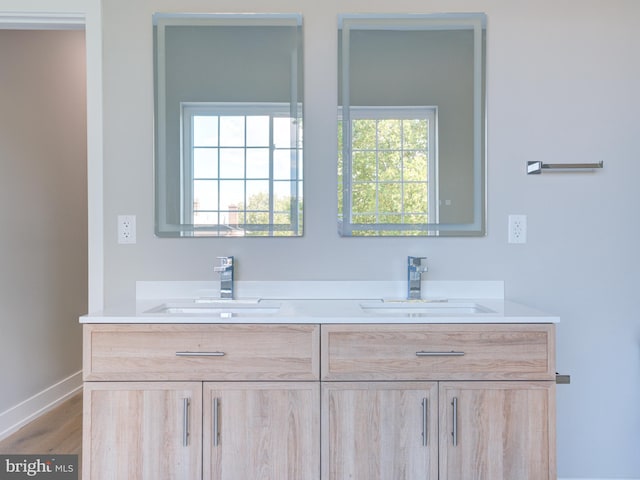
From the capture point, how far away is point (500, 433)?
51.4 inches

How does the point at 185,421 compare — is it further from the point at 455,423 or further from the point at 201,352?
the point at 455,423

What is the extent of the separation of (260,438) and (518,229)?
132cm

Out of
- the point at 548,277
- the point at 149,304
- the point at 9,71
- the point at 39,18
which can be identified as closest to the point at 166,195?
the point at 149,304

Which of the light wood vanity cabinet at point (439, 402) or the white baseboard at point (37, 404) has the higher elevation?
the light wood vanity cabinet at point (439, 402)

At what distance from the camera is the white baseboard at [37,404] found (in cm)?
215

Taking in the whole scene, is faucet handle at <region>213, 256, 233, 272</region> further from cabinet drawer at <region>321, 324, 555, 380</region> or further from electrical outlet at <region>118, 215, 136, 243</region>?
cabinet drawer at <region>321, 324, 555, 380</region>

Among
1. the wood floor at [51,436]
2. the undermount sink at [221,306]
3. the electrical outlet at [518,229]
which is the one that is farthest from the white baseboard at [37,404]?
the electrical outlet at [518,229]

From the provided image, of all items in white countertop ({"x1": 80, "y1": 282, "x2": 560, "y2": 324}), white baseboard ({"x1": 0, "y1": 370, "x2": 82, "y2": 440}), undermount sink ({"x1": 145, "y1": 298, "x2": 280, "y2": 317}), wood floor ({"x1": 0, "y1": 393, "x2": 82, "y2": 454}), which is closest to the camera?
white countertop ({"x1": 80, "y1": 282, "x2": 560, "y2": 324})

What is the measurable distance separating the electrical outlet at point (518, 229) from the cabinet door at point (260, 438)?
1.07 m

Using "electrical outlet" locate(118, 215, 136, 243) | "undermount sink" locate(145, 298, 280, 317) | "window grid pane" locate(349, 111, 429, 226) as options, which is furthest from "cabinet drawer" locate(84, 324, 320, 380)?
"window grid pane" locate(349, 111, 429, 226)

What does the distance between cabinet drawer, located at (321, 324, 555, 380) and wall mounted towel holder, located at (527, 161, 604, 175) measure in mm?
718

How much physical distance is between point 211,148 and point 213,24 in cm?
52

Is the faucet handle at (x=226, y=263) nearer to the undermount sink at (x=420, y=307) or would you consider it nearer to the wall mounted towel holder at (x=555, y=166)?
the undermount sink at (x=420, y=307)

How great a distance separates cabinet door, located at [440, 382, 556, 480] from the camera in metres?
1.30
